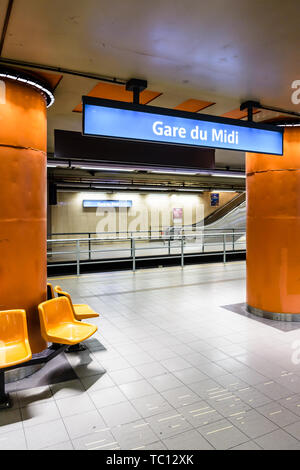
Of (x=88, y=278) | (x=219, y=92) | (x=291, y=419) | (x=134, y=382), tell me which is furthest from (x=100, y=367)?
(x=88, y=278)

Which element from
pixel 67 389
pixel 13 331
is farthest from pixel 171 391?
pixel 13 331

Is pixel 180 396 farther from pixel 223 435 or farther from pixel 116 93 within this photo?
pixel 116 93

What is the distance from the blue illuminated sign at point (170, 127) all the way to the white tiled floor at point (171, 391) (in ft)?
7.60

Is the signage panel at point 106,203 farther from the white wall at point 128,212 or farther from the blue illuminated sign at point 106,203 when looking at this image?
the white wall at point 128,212

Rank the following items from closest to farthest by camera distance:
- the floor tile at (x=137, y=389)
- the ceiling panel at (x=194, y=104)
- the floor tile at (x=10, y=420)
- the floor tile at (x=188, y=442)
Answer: the floor tile at (x=188, y=442) < the floor tile at (x=10, y=420) < the floor tile at (x=137, y=389) < the ceiling panel at (x=194, y=104)

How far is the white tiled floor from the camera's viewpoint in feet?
7.97

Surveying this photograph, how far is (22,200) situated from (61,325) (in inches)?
56.3

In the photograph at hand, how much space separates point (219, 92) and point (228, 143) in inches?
27.8

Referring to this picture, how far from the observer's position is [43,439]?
241cm

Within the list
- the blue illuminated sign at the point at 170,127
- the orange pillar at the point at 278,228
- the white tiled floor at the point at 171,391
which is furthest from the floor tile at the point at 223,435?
the orange pillar at the point at 278,228

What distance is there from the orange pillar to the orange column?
10.7 ft

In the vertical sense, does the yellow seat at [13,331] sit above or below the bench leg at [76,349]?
above

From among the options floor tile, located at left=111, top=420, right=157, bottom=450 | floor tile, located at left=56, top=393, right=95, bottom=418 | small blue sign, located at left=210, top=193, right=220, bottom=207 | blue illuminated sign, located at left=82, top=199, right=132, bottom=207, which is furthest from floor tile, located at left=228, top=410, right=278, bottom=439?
small blue sign, located at left=210, top=193, right=220, bottom=207

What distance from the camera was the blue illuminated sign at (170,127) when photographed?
9.33ft
